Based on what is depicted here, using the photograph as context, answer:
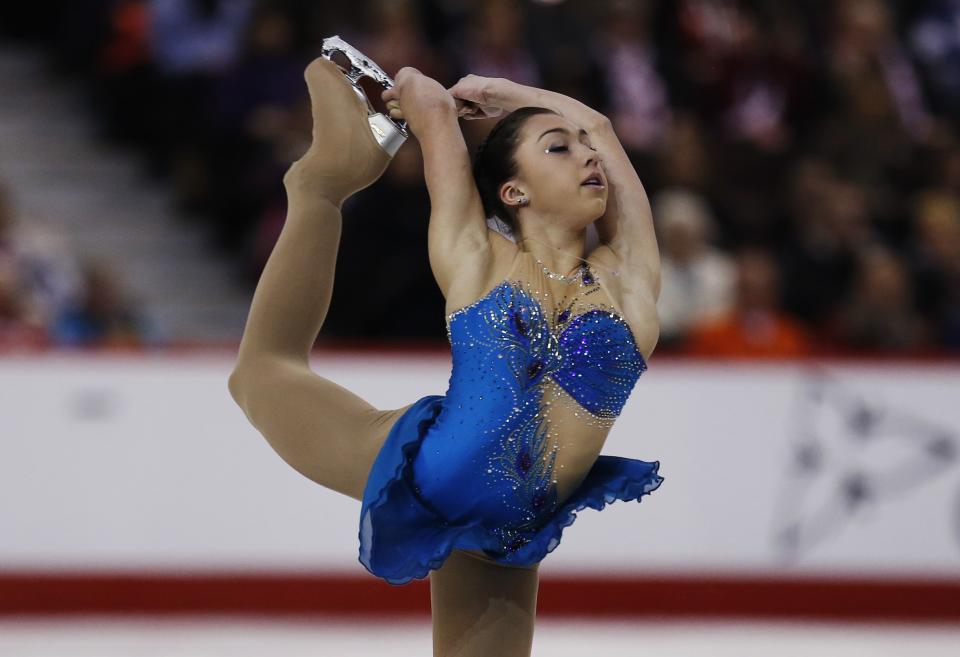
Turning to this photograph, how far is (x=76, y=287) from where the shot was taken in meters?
6.91

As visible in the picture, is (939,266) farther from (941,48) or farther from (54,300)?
(54,300)

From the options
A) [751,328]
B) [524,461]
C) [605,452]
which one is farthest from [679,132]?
[524,461]

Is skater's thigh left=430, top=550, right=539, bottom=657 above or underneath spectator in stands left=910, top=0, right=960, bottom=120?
underneath

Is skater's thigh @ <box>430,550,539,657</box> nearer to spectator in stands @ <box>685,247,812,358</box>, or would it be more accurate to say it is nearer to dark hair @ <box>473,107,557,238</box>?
dark hair @ <box>473,107,557,238</box>

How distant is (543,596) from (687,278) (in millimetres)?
1613

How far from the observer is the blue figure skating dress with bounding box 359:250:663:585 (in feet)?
10.7

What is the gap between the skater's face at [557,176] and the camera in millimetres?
3369

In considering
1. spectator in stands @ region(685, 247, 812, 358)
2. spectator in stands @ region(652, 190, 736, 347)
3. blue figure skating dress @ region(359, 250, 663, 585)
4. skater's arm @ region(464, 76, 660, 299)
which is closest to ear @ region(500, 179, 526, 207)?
blue figure skating dress @ region(359, 250, 663, 585)

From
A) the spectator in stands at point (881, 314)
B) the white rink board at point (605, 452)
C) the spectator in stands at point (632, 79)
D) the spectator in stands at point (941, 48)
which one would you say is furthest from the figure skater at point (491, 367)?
the spectator in stands at point (941, 48)

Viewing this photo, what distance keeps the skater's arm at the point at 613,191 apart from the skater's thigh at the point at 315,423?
625mm

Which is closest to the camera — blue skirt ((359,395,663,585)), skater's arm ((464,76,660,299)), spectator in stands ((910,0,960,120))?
blue skirt ((359,395,663,585))

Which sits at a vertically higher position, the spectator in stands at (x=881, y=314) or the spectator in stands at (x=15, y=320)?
the spectator in stands at (x=881, y=314)

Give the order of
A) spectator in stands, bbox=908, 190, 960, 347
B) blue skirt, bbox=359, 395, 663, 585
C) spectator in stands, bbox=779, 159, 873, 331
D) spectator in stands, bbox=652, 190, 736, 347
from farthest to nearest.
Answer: spectator in stands, bbox=779, 159, 873, 331 → spectator in stands, bbox=908, 190, 960, 347 → spectator in stands, bbox=652, 190, 736, 347 → blue skirt, bbox=359, 395, 663, 585

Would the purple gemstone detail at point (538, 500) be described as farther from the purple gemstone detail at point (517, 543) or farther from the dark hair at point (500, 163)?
the dark hair at point (500, 163)
